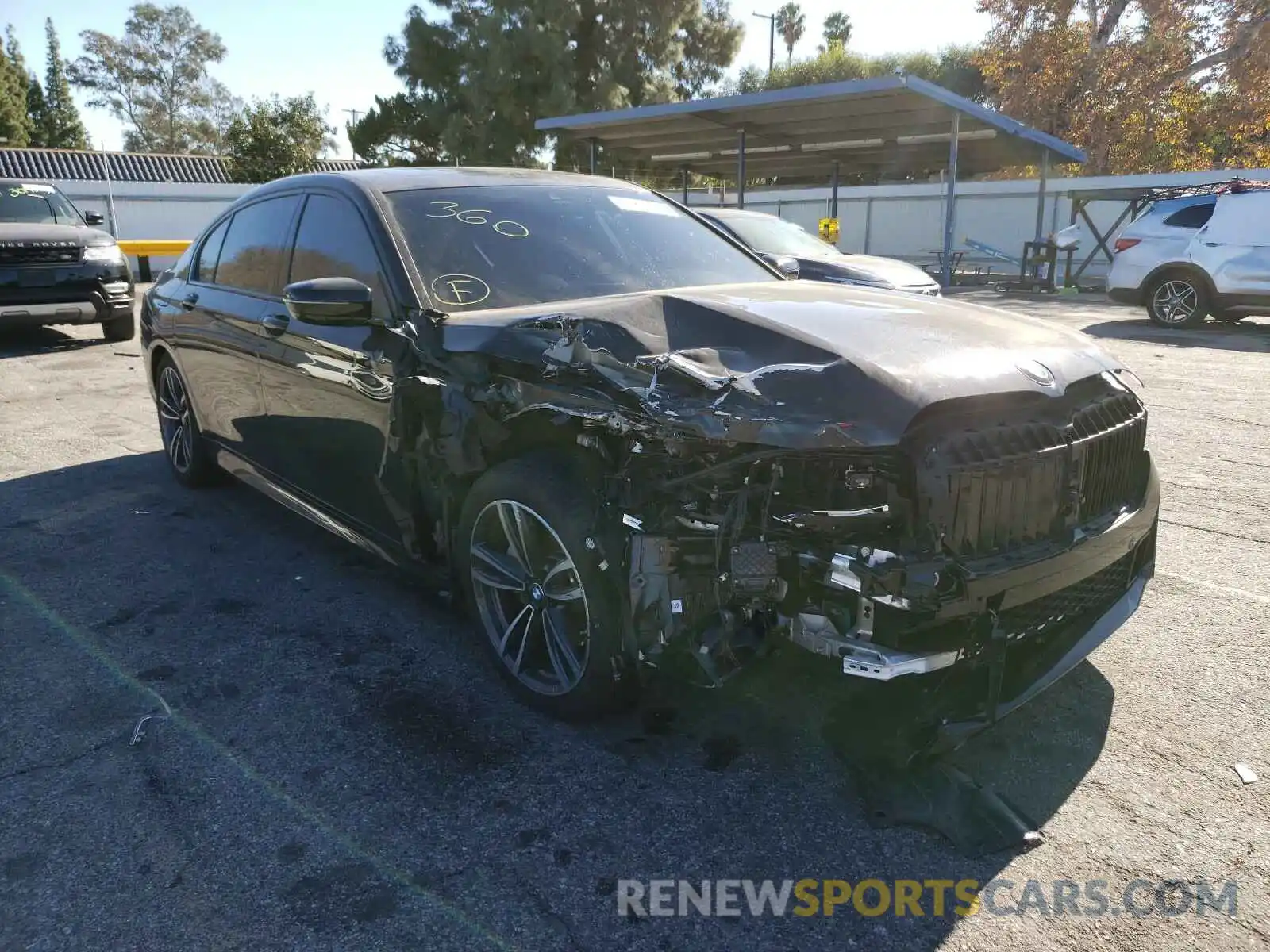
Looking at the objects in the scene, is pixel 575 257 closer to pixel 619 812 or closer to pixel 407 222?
pixel 407 222

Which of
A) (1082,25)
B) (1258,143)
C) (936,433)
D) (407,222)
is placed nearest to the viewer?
(936,433)

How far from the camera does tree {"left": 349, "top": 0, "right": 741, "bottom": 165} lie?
3394 centimetres

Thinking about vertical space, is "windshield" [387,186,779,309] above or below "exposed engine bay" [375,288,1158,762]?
above

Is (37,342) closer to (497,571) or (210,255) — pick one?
(210,255)

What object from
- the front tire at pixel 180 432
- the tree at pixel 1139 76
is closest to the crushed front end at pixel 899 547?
the front tire at pixel 180 432

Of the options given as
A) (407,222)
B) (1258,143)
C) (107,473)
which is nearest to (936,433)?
(407,222)

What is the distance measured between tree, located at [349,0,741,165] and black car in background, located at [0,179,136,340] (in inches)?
919

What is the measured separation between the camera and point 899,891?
226cm

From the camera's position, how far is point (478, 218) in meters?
3.69

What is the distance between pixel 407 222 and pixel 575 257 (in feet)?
2.17

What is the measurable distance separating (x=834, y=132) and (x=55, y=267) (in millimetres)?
16364

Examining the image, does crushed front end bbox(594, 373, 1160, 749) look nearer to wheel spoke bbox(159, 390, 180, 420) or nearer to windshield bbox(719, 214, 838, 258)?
wheel spoke bbox(159, 390, 180, 420)

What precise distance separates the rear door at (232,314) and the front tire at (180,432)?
17cm

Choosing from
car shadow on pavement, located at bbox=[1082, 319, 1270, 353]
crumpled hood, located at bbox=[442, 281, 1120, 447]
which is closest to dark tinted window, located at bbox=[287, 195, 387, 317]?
crumpled hood, located at bbox=[442, 281, 1120, 447]
